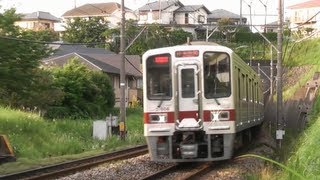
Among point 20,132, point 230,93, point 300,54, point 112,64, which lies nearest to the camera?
point 230,93

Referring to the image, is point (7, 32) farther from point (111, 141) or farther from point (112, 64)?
point (112, 64)

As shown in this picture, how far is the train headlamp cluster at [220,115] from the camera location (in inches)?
526

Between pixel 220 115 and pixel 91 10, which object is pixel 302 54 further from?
pixel 91 10

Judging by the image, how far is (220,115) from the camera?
13.4m

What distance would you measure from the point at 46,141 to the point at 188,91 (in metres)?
10.1

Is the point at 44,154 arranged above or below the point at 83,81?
below

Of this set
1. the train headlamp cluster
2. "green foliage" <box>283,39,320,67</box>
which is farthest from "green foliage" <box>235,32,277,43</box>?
the train headlamp cluster

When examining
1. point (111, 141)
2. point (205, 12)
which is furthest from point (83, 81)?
point (205, 12)

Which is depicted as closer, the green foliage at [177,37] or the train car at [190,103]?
the train car at [190,103]

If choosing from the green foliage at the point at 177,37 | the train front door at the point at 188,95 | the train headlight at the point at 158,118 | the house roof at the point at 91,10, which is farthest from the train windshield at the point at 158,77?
the house roof at the point at 91,10

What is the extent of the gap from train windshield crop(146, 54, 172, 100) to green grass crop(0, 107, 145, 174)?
4.88 m

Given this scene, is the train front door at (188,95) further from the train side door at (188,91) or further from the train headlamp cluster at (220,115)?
the train headlamp cluster at (220,115)

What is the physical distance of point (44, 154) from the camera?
20391mm

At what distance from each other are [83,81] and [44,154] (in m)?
18.4
